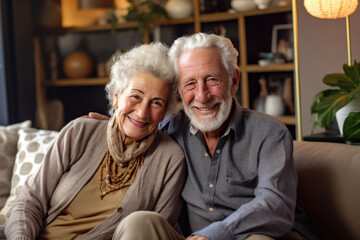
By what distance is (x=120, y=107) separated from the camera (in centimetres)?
181

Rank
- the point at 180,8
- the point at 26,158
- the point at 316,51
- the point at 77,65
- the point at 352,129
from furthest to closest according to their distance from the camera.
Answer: the point at 77,65
the point at 180,8
the point at 316,51
the point at 26,158
the point at 352,129

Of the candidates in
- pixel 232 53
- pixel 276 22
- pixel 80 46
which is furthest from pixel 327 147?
pixel 80 46

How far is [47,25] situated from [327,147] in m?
3.09

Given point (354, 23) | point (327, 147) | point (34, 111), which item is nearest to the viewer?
point (327, 147)

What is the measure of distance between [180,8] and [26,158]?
230 cm

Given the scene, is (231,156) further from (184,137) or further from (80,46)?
(80,46)

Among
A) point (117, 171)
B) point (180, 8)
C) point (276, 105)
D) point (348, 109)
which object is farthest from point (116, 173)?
point (180, 8)

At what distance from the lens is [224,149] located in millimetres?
1780

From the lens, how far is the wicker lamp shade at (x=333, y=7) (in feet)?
8.65

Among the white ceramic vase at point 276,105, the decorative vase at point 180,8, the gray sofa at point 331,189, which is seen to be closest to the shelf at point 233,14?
the decorative vase at point 180,8

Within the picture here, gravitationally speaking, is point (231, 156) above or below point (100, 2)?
below

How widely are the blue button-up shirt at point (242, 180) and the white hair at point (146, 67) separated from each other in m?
0.20

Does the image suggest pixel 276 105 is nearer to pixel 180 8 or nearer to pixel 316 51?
pixel 316 51

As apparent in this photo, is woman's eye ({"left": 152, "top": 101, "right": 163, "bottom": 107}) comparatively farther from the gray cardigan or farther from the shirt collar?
the shirt collar
